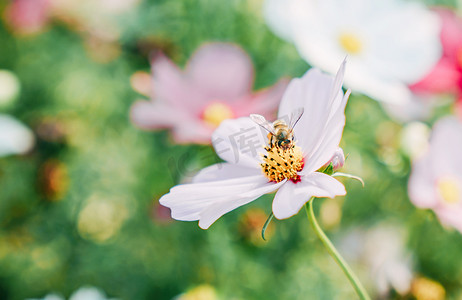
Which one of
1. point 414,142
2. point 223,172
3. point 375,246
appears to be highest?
point 223,172

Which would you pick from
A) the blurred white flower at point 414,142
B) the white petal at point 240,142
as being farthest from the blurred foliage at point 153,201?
the white petal at point 240,142

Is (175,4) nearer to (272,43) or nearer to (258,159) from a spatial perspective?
(272,43)

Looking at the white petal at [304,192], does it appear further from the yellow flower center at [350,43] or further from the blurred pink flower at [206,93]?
the yellow flower center at [350,43]

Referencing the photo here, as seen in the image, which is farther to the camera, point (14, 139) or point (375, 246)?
point (375, 246)

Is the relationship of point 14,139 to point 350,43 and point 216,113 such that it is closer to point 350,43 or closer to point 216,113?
point 216,113

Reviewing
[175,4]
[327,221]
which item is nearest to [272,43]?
[175,4]

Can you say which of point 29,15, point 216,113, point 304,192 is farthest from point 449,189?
point 29,15

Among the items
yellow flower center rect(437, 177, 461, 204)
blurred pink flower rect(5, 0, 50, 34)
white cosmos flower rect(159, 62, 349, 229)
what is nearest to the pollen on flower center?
white cosmos flower rect(159, 62, 349, 229)
